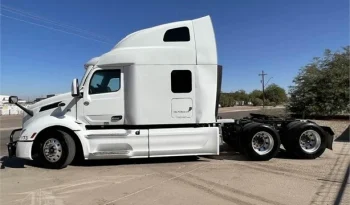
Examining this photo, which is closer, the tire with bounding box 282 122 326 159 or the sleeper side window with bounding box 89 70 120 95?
the sleeper side window with bounding box 89 70 120 95

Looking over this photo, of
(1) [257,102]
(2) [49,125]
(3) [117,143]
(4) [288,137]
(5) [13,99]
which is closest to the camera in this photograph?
(2) [49,125]

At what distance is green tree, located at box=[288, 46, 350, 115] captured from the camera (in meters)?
21.3

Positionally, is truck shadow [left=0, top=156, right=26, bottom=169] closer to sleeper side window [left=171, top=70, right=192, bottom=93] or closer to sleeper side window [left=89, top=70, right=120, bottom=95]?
sleeper side window [left=89, top=70, right=120, bottom=95]

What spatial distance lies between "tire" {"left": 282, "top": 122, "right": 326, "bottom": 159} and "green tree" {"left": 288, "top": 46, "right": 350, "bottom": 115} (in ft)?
45.0

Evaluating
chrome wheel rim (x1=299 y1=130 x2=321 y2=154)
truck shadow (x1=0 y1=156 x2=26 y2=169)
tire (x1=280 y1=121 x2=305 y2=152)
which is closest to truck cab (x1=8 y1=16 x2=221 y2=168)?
truck shadow (x1=0 y1=156 x2=26 y2=169)

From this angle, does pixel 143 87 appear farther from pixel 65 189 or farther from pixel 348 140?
pixel 348 140

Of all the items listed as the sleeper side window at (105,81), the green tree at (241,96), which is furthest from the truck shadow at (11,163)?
the green tree at (241,96)

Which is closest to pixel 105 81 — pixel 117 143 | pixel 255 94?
pixel 117 143

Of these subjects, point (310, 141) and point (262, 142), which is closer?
point (262, 142)

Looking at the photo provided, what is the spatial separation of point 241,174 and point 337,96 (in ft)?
55.7

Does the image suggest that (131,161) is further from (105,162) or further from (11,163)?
(11,163)

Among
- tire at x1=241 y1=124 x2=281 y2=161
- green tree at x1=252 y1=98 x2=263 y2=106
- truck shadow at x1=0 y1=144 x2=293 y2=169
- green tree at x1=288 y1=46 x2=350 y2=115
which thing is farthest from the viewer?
green tree at x1=252 y1=98 x2=263 y2=106

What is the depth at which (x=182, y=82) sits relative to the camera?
27.8 ft

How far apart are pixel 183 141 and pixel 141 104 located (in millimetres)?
1436
